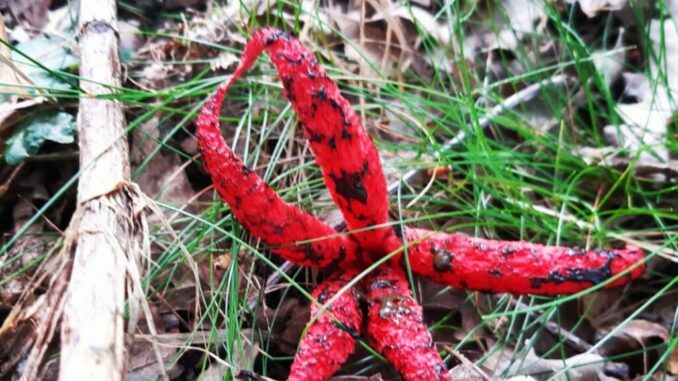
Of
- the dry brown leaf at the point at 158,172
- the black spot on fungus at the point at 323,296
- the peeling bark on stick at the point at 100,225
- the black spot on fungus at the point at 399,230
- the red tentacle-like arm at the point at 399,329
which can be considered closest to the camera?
the peeling bark on stick at the point at 100,225

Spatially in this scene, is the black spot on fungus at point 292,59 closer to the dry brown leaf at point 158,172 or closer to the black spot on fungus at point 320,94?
the black spot on fungus at point 320,94

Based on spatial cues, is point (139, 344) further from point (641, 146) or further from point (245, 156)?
point (641, 146)

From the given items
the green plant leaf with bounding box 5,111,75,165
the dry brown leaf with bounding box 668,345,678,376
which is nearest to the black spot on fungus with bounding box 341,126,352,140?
the green plant leaf with bounding box 5,111,75,165

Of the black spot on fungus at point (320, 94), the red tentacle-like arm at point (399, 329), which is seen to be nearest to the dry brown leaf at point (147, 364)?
the red tentacle-like arm at point (399, 329)

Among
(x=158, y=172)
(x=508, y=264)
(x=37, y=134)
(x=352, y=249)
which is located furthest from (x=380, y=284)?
(x=37, y=134)

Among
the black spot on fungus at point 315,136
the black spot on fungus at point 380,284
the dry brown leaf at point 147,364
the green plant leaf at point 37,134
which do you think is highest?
the green plant leaf at point 37,134
